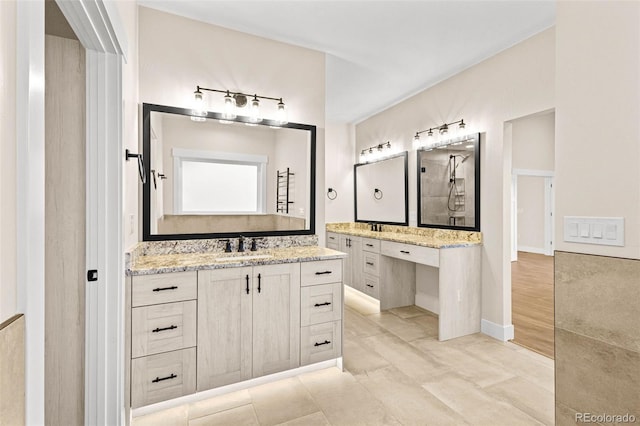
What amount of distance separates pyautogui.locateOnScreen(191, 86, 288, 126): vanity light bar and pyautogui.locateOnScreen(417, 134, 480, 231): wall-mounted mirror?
1902 mm

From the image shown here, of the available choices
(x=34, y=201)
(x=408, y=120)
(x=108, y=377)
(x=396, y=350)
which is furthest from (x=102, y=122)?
(x=408, y=120)

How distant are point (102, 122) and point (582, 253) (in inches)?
88.5

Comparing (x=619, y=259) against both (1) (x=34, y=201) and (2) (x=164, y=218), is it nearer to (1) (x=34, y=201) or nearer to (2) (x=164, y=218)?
(1) (x=34, y=201)

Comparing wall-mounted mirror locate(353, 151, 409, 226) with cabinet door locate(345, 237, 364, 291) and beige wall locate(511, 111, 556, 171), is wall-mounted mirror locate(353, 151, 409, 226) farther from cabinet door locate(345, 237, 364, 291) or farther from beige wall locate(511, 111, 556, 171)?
beige wall locate(511, 111, 556, 171)

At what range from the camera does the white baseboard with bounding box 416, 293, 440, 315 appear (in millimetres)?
3732

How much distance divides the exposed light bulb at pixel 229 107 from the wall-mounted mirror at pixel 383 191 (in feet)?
8.00

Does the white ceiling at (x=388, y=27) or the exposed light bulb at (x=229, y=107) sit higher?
the white ceiling at (x=388, y=27)

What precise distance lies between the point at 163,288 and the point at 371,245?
8.51 ft

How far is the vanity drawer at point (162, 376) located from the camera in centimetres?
187

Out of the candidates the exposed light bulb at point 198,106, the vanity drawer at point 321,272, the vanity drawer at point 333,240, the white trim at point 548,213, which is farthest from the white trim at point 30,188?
the white trim at point 548,213

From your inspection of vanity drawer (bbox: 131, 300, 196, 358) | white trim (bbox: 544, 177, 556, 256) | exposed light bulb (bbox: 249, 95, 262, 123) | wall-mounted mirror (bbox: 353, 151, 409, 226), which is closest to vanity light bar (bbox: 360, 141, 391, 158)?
wall-mounted mirror (bbox: 353, 151, 409, 226)

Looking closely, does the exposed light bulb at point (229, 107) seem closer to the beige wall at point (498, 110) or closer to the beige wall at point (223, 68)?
the beige wall at point (223, 68)

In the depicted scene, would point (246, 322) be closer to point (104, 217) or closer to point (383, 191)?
point (104, 217)

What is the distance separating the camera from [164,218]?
2.40 m
